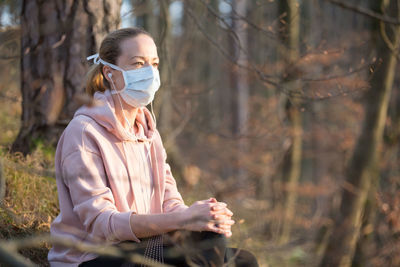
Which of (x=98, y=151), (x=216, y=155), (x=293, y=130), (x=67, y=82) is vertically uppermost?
(x=67, y=82)

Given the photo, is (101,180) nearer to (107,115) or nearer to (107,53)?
(107,115)

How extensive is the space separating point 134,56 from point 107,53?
0.66ft

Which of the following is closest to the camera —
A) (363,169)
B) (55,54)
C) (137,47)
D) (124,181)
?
(124,181)

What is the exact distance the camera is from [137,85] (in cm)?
286

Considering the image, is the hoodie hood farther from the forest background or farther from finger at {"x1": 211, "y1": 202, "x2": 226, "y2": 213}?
finger at {"x1": 211, "y1": 202, "x2": 226, "y2": 213}

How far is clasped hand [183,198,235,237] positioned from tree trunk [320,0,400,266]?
14.1 feet

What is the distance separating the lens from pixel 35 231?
3.23m

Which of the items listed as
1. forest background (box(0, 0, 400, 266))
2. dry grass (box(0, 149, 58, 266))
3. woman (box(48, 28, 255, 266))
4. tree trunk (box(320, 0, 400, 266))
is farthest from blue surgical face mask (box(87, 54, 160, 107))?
tree trunk (box(320, 0, 400, 266))

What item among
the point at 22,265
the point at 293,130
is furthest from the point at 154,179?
the point at 293,130

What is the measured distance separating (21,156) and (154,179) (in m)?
1.79

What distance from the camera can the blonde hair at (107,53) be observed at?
2852mm

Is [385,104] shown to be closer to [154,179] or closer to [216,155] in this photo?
[154,179]

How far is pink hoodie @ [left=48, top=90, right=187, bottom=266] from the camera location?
2.41m

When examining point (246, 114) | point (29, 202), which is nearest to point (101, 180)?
point (29, 202)
